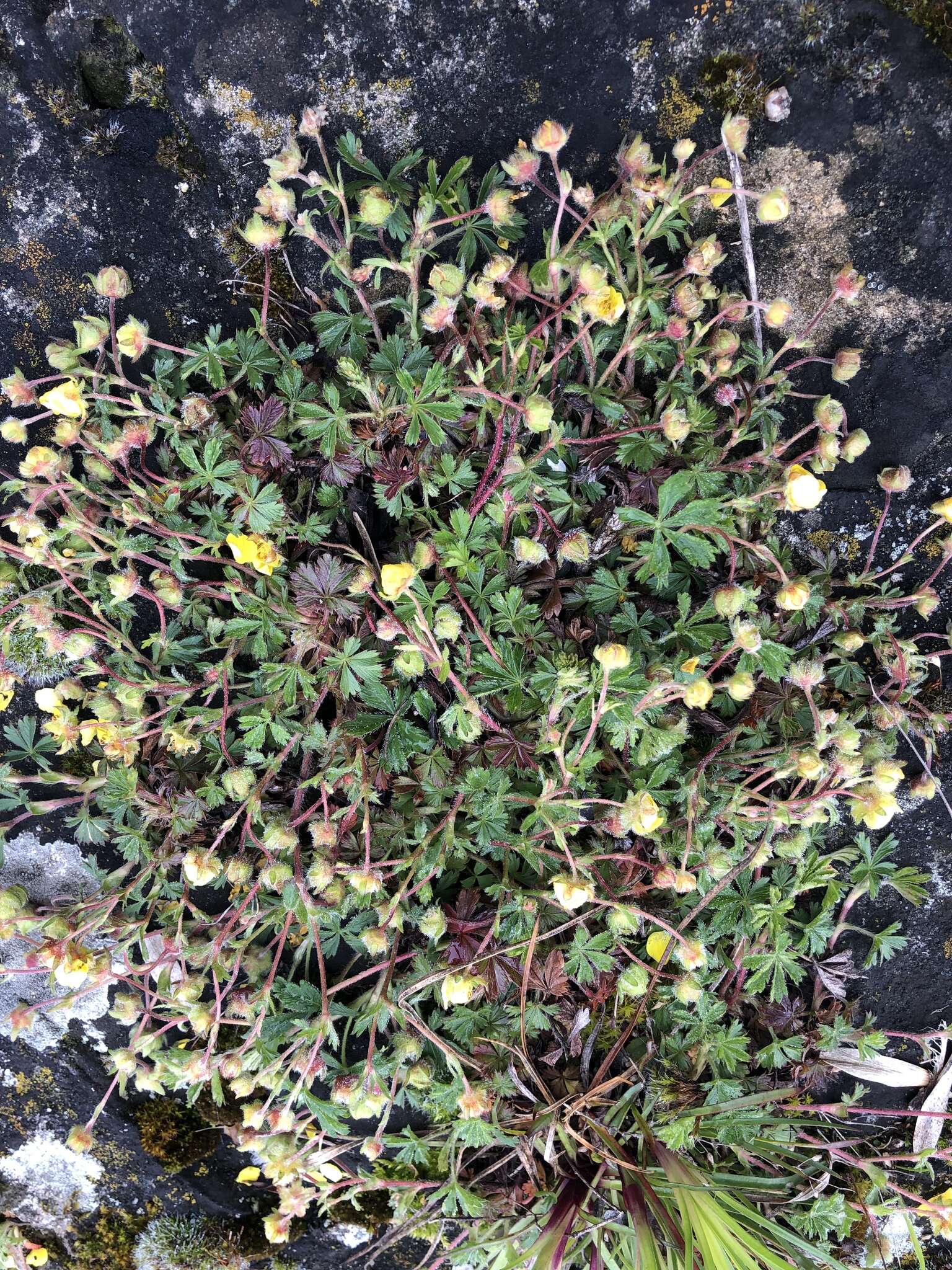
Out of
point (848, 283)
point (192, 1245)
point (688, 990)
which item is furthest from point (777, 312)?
point (192, 1245)

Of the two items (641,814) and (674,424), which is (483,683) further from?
(674,424)

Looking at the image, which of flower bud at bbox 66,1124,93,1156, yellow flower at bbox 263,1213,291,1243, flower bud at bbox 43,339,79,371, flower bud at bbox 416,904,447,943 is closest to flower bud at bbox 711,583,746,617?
flower bud at bbox 416,904,447,943

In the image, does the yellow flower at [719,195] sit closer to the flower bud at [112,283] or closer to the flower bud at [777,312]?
the flower bud at [777,312]

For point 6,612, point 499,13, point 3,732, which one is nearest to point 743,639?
point 499,13

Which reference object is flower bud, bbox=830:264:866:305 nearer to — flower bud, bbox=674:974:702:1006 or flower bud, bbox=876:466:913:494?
flower bud, bbox=876:466:913:494

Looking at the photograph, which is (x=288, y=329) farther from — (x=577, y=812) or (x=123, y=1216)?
(x=123, y=1216)
